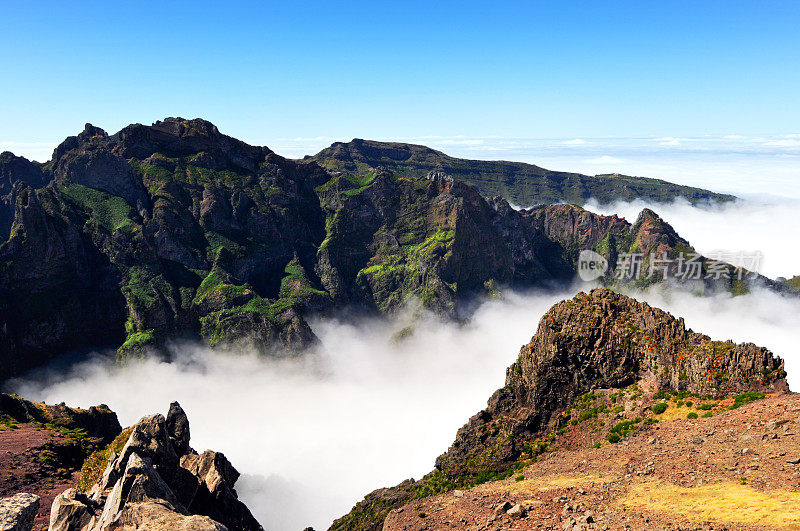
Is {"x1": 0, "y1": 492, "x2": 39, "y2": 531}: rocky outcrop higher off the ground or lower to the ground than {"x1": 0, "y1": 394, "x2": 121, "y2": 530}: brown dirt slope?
higher

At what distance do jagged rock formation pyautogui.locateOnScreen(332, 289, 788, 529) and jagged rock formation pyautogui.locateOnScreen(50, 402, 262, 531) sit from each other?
83.6ft

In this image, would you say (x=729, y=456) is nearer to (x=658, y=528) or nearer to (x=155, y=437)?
(x=658, y=528)

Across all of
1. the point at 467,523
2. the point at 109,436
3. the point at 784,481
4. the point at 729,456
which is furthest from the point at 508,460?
the point at 109,436

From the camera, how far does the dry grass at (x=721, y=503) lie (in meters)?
31.4

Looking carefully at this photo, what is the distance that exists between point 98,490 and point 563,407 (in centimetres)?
6203

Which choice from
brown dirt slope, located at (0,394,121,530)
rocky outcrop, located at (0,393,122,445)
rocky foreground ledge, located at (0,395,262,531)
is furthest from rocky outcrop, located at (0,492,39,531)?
rocky outcrop, located at (0,393,122,445)

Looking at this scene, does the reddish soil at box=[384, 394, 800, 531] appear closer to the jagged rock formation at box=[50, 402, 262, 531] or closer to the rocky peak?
the rocky peak

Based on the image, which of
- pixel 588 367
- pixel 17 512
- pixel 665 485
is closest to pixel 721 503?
pixel 665 485

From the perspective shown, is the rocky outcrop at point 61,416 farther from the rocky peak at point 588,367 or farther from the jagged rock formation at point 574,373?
the rocky peak at point 588,367

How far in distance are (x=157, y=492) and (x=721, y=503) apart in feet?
160

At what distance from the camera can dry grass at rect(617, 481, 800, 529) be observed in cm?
3142

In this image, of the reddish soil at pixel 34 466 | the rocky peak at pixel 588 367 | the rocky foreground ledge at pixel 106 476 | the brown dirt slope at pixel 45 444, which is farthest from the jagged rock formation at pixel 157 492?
the rocky peak at pixel 588 367

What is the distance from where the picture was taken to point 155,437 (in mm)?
58406

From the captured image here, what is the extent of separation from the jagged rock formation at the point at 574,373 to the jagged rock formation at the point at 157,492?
25.5 meters
